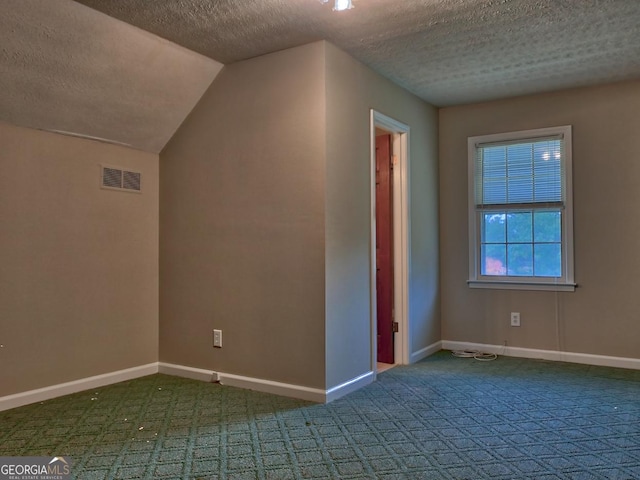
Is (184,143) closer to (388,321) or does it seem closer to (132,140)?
(132,140)

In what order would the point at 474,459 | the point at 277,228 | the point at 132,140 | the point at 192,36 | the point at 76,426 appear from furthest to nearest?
the point at 132,140, the point at 277,228, the point at 192,36, the point at 76,426, the point at 474,459

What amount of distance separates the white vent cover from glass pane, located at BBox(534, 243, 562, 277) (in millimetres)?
3506

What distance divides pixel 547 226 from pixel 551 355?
115cm

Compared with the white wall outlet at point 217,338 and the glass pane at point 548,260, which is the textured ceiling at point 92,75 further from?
the glass pane at point 548,260

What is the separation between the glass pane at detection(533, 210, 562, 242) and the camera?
4293 mm

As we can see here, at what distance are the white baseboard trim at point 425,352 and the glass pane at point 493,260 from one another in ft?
2.74

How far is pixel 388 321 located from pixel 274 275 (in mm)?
1358

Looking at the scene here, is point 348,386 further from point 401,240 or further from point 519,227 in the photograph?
point 519,227

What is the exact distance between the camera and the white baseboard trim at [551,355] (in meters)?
4.00

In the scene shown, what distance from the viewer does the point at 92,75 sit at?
124 inches

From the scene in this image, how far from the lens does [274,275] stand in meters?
3.38

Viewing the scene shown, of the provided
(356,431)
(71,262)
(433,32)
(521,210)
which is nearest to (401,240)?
(521,210)

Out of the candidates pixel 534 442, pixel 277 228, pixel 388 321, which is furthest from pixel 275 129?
pixel 534 442

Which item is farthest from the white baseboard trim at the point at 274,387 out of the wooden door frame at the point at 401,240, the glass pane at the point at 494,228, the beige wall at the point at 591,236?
the glass pane at the point at 494,228
